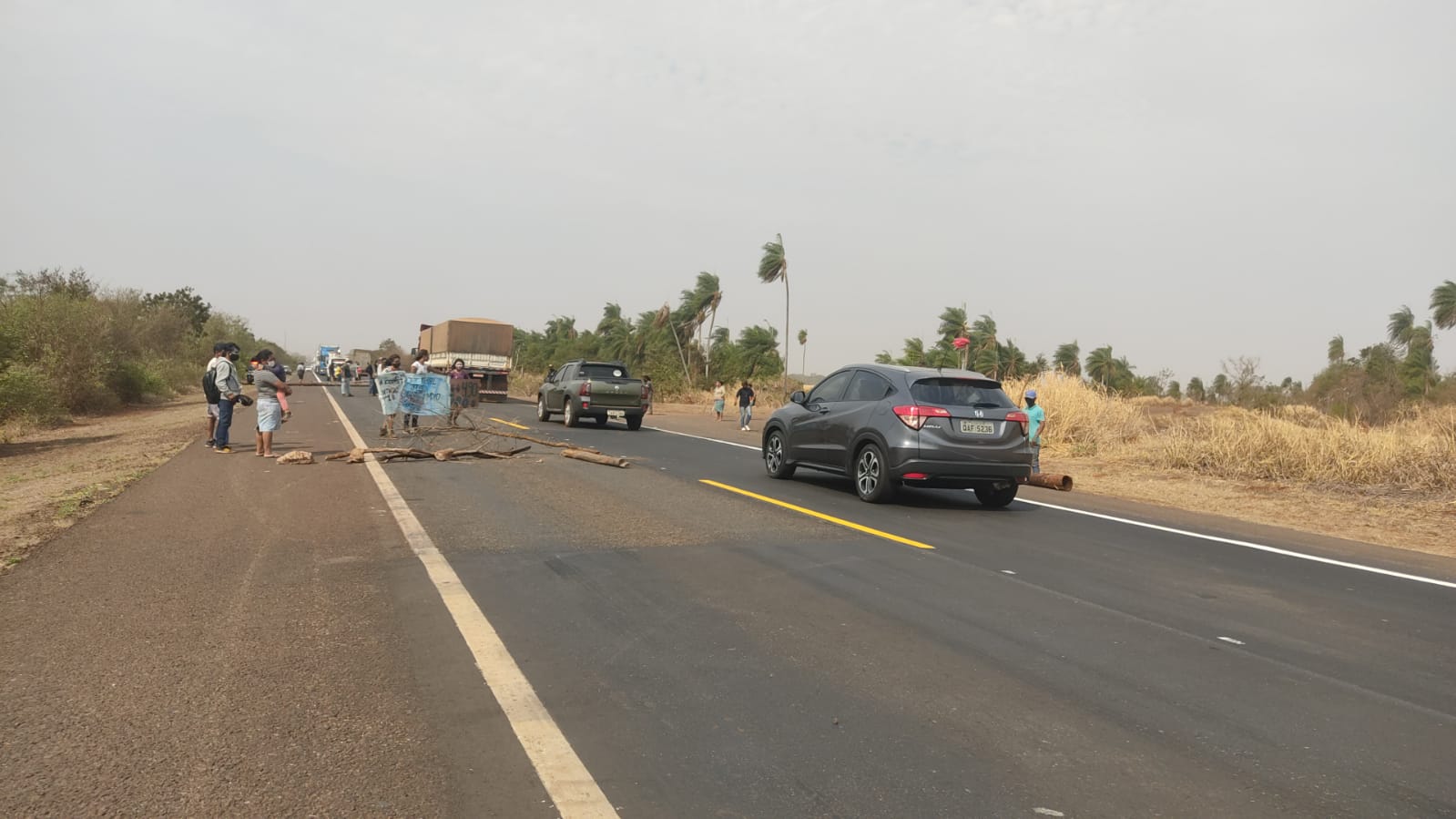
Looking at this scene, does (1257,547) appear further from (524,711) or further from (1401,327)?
(1401,327)

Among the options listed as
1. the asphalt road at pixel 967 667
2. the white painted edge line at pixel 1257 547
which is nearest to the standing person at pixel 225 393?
the asphalt road at pixel 967 667

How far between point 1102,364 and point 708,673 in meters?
103

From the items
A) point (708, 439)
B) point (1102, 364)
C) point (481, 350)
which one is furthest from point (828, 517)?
point (1102, 364)

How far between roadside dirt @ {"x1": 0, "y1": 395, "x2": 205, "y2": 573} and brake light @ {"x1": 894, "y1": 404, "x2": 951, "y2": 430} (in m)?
8.07

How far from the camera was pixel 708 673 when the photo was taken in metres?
4.42

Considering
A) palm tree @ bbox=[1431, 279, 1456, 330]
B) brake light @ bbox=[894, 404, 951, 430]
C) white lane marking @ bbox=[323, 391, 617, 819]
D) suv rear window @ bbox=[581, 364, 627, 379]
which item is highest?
palm tree @ bbox=[1431, 279, 1456, 330]

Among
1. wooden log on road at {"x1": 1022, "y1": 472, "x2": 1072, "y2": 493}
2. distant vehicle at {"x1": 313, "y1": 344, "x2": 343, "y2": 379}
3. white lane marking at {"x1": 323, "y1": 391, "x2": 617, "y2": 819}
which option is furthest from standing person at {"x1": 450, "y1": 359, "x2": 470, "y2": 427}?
distant vehicle at {"x1": 313, "y1": 344, "x2": 343, "y2": 379}

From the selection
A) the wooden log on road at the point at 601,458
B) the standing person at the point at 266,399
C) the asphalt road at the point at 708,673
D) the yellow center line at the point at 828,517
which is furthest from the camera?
the wooden log on road at the point at 601,458

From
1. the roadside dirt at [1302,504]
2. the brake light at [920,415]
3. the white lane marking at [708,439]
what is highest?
the brake light at [920,415]

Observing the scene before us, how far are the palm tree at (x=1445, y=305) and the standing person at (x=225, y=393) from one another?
77278 millimetres

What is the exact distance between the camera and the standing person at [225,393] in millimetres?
14625

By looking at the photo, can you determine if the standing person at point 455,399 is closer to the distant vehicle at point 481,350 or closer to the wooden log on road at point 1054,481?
the wooden log on road at point 1054,481

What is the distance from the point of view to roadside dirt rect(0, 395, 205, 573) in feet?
26.2

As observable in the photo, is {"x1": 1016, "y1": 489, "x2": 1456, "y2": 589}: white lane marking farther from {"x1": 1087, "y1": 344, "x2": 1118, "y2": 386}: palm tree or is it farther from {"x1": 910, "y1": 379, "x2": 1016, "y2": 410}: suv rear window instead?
{"x1": 1087, "y1": 344, "x2": 1118, "y2": 386}: palm tree
